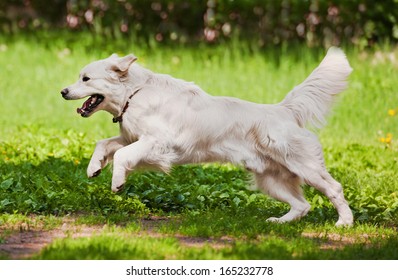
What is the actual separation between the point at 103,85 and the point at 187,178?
5.80 feet

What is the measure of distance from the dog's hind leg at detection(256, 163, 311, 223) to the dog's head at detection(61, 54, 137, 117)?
4.48 feet

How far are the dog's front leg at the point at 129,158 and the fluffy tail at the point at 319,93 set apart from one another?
1.24 m

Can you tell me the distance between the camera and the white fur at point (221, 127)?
22.0 feet

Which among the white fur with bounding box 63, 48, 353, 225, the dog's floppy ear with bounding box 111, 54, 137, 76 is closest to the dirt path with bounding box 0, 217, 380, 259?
the white fur with bounding box 63, 48, 353, 225

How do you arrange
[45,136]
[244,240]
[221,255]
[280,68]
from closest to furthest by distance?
1. [221,255]
2. [244,240]
3. [45,136]
4. [280,68]

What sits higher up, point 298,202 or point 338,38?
point 338,38

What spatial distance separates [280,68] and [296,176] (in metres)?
6.38

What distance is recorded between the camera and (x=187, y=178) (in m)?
8.15

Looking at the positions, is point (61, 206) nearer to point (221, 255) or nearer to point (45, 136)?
point (221, 255)

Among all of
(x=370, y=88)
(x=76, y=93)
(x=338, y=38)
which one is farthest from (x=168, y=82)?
(x=338, y=38)

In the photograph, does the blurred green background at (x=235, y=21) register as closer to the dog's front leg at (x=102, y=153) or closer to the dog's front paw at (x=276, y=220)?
the dog's front paw at (x=276, y=220)

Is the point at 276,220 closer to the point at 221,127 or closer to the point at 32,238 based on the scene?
the point at 221,127

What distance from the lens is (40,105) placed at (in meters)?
11.9

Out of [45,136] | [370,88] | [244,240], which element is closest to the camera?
[244,240]
